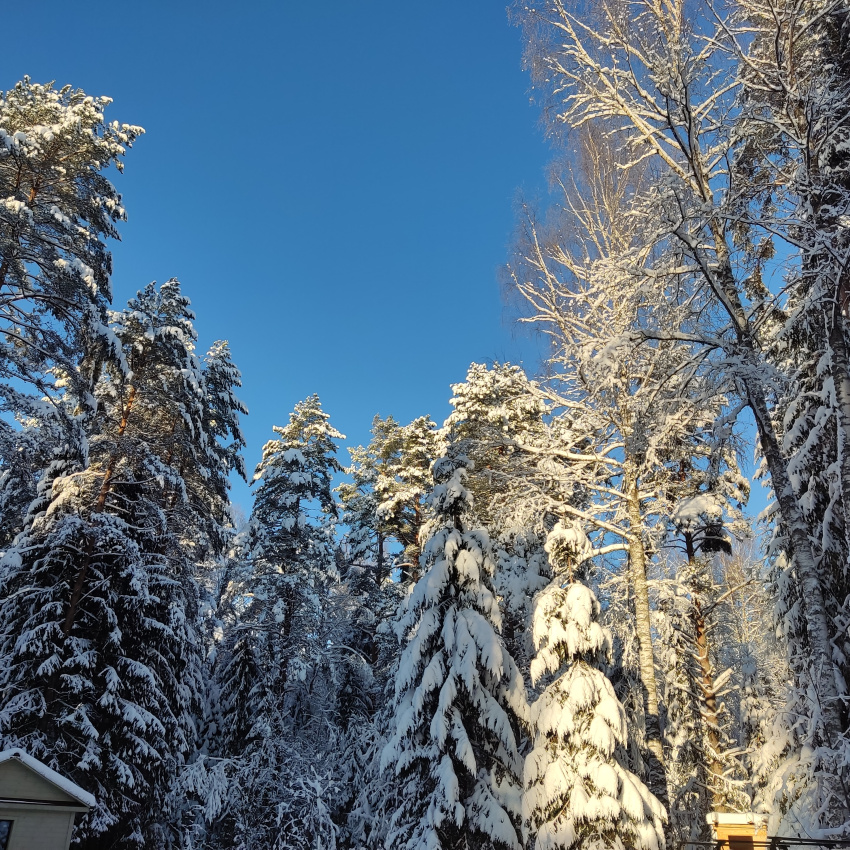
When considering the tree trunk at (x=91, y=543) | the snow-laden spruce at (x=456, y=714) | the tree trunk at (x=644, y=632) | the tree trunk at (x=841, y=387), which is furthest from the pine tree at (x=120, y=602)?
the tree trunk at (x=841, y=387)

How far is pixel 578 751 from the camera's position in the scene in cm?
1000

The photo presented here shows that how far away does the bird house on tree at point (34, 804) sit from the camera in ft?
27.9

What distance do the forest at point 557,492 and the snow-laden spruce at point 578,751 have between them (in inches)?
Answer: 1.8

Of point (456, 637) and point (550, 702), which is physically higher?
point (456, 637)

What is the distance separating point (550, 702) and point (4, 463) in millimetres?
9689

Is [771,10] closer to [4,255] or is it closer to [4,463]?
[4,255]

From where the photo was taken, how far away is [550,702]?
34.6 ft

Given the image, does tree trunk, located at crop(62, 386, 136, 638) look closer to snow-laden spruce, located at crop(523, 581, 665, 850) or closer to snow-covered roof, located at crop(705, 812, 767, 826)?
snow-laden spruce, located at crop(523, 581, 665, 850)

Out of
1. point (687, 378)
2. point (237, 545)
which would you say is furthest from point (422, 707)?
point (237, 545)

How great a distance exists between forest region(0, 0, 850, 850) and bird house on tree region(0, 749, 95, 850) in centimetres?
282

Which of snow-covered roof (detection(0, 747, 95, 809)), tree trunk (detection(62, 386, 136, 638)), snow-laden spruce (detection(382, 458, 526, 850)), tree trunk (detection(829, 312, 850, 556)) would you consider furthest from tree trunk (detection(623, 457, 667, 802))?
tree trunk (detection(62, 386, 136, 638))

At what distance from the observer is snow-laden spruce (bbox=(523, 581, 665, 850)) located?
941cm

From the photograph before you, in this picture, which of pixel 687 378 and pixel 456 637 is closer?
pixel 687 378

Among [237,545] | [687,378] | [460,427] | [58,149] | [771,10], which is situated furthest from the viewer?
[237,545]
